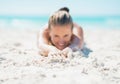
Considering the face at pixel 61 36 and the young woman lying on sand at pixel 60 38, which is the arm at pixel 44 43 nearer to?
the young woman lying on sand at pixel 60 38

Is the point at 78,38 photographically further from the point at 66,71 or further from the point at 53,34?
the point at 66,71

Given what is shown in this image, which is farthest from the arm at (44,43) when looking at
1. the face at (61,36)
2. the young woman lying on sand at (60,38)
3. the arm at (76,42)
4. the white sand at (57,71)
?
Result: the white sand at (57,71)

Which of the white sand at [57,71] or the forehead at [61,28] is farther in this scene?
the forehead at [61,28]

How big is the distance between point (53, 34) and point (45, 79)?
1.35 meters

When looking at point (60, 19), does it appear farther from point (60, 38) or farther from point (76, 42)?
point (76, 42)

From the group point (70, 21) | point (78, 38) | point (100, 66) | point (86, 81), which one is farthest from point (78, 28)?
point (86, 81)

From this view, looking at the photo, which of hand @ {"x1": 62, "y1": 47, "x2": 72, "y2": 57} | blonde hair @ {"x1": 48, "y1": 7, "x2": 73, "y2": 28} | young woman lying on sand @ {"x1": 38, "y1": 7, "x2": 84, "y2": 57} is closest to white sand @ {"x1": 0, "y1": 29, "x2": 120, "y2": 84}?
hand @ {"x1": 62, "y1": 47, "x2": 72, "y2": 57}

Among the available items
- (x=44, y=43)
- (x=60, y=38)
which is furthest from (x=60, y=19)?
(x=44, y=43)

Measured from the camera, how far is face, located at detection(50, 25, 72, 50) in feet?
12.8

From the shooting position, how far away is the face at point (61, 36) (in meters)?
3.89

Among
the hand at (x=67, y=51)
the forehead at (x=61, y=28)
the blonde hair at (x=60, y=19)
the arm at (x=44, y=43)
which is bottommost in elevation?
the hand at (x=67, y=51)

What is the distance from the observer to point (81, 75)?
9.57 feet

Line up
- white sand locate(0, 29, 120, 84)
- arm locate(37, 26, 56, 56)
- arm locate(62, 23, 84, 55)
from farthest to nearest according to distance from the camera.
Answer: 1. arm locate(37, 26, 56, 56)
2. arm locate(62, 23, 84, 55)
3. white sand locate(0, 29, 120, 84)

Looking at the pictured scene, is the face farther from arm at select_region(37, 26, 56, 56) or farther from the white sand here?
the white sand
